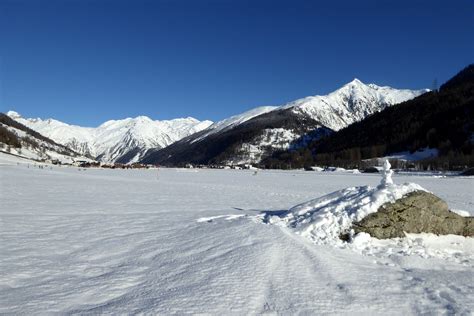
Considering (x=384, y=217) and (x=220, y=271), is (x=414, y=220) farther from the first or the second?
(x=220, y=271)

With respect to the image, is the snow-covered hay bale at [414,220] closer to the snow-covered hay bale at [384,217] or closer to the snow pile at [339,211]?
the snow-covered hay bale at [384,217]

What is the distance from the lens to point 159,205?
21.0 m

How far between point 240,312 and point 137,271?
3168 mm

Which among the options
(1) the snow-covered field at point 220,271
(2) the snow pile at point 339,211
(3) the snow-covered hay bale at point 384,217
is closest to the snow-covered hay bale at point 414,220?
(3) the snow-covered hay bale at point 384,217

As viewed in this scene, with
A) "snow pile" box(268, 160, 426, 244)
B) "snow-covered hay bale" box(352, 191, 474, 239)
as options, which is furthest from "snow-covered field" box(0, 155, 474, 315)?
"snow pile" box(268, 160, 426, 244)

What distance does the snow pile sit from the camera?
12250 mm

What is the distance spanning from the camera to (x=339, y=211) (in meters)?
12.9

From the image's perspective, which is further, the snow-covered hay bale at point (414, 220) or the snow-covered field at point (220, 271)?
the snow-covered hay bale at point (414, 220)

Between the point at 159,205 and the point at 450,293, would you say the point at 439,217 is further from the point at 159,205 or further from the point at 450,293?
the point at 159,205

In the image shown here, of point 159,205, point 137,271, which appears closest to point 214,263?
point 137,271

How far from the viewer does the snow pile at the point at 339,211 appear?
1225cm

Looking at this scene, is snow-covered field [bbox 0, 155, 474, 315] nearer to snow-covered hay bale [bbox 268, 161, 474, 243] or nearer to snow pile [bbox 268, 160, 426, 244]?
snow-covered hay bale [bbox 268, 161, 474, 243]

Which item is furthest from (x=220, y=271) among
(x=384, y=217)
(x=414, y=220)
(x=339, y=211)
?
(x=414, y=220)

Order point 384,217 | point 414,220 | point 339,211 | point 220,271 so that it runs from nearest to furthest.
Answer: point 220,271 < point 384,217 < point 414,220 < point 339,211
